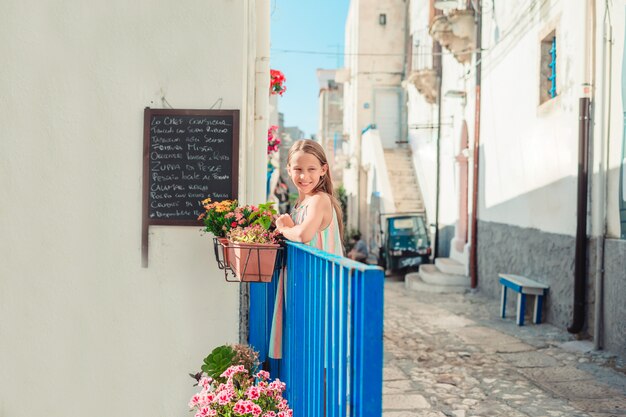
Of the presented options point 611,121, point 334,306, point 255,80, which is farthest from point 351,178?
point 334,306

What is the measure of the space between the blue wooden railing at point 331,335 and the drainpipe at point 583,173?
537cm

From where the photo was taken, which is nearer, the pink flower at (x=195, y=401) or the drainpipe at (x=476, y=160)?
the pink flower at (x=195, y=401)

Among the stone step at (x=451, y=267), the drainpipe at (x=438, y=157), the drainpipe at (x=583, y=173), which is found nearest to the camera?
the drainpipe at (x=583, y=173)

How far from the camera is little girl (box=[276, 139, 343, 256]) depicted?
3.12 meters

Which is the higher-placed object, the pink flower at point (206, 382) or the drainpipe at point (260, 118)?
the drainpipe at point (260, 118)

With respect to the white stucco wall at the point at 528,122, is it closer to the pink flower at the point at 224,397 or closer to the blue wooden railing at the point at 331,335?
the blue wooden railing at the point at 331,335

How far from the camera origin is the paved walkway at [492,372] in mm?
5020

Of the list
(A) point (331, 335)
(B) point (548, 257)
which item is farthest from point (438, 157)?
(A) point (331, 335)

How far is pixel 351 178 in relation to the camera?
30.0 metres

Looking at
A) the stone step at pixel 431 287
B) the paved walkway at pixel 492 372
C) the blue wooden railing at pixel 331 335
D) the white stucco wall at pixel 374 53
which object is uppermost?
the white stucco wall at pixel 374 53

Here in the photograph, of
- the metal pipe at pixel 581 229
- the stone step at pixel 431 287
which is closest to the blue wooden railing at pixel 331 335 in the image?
the metal pipe at pixel 581 229

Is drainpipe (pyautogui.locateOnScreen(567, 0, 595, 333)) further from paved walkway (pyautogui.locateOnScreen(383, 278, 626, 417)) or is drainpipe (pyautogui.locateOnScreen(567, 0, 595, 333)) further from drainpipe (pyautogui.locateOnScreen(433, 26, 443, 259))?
drainpipe (pyautogui.locateOnScreen(433, 26, 443, 259))

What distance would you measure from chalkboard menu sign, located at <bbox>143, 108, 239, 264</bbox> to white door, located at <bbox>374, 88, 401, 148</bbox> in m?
23.0

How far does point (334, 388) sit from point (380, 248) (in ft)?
51.1
